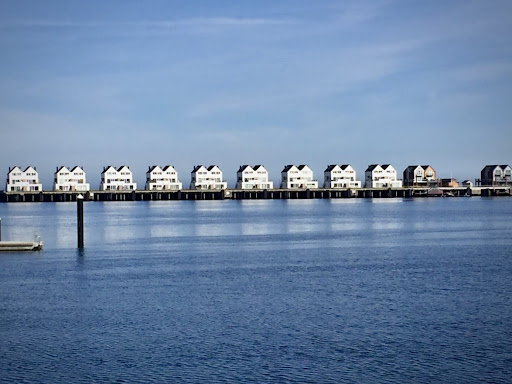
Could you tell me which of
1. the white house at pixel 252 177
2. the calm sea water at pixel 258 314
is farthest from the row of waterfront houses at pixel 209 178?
the calm sea water at pixel 258 314

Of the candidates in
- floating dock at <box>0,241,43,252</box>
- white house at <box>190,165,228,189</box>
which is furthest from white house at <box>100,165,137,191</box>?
floating dock at <box>0,241,43,252</box>

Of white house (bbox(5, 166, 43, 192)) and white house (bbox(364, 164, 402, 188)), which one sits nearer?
white house (bbox(5, 166, 43, 192))

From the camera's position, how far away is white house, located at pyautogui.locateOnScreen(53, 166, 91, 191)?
169500mm

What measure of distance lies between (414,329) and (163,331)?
865 cm

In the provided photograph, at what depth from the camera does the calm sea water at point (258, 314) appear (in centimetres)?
2150

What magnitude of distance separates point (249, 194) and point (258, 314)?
153844 mm

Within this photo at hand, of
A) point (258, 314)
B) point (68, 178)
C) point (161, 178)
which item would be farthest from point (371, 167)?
point (258, 314)

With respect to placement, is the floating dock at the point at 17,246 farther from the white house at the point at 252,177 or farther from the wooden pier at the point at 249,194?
the white house at the point at 252,177

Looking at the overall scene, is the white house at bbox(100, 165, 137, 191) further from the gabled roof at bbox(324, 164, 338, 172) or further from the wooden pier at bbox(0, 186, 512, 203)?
the gabled roof at bbox(324, 164, 338, 172)

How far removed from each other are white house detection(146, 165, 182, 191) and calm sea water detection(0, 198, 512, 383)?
11782cm

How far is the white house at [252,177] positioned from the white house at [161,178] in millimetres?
15232

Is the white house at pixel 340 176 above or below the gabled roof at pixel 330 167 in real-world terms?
below

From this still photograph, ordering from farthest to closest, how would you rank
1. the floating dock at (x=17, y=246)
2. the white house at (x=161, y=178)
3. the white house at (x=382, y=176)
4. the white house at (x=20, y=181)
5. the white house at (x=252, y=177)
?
the white house at (x=382, y=176) < the white house at (x=252, y=177) < the white house at (x=161, y=178) < the white house at (x=20, y=181) < the floating dock at (x=17, y=246)

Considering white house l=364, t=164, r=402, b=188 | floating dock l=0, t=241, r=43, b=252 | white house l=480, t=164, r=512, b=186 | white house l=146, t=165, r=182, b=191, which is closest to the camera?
floating dock l=0, t=241, r=43, b=252
